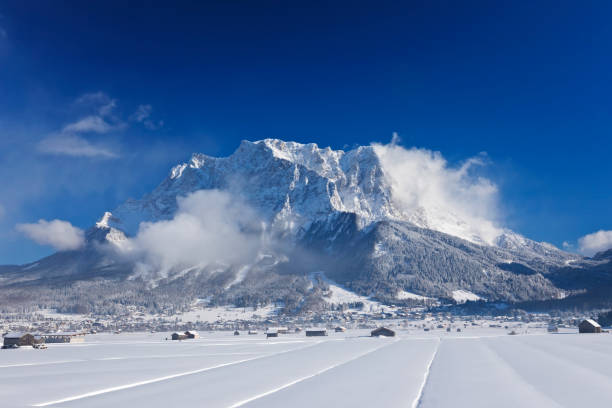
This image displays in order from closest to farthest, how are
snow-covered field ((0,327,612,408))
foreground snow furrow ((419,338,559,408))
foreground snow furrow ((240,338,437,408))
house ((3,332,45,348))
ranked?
foreground snow furrow ((419,338,559,408))
foreground snow furrow ((240,338,437,408))
snow-covered field ((0,327,612,408))
house ((3,332,45,348))

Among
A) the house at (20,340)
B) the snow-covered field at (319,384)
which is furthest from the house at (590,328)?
the house at (20,340)

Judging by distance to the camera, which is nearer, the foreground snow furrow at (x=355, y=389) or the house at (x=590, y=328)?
the foreground snow furrow at (x=355, y=389)

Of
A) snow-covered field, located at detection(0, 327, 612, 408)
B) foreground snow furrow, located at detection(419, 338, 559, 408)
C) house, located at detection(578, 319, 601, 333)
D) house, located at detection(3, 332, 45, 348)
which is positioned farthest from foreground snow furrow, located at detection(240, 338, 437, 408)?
house, located at detection(578, 319, 601, 333)

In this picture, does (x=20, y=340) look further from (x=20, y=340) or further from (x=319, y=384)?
(x=319, y=384)

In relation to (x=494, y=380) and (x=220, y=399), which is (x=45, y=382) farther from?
(x=494, y=380)

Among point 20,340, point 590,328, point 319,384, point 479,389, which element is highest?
point 479,389

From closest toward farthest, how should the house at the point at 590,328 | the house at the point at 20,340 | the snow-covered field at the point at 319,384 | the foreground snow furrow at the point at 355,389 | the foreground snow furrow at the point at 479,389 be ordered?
the foreground snow furrow at the point at 479,389
the foreground snow furrow at the point at 355,389
the snow-covered field at the point at 319,384
the house at the point at 20,340
the house at the point at 590,328

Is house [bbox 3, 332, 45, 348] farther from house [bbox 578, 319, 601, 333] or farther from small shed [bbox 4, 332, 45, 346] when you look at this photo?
house [bbox 578, 319, 601, 333]

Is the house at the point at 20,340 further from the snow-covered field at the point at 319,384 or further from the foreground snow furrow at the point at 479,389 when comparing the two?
the foreground snow furrow at the point at 479,389

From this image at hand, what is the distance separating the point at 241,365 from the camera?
42844 millimetres

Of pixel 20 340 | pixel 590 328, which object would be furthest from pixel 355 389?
pixel 590 328

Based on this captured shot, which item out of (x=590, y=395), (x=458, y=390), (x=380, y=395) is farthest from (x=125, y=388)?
(x=590, y=395)

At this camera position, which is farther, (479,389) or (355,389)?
(355,389)

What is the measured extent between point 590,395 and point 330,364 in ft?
74.2
